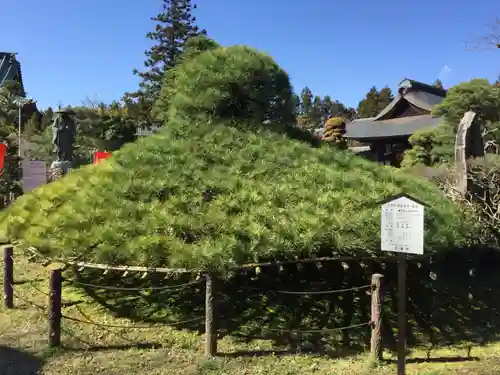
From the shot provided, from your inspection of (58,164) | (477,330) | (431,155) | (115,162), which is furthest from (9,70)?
(477,330)

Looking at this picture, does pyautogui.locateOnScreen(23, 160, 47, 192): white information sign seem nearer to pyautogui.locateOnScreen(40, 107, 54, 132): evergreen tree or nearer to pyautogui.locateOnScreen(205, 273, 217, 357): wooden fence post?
pyautogui.locateOnScreen(205, 273, 217, 357): wooden fence post

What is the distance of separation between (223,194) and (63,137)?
760cm

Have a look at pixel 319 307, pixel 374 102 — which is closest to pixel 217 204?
pixel 319 307

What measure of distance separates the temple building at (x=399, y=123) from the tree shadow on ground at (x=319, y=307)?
1530 centimetres

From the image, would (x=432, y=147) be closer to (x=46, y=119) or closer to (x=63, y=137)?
(x=63, y=137)

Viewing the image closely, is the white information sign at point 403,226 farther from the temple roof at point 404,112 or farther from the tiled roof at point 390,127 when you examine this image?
the temple roof at point 404,112

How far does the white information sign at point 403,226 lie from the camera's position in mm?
3249

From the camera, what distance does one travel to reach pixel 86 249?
14.2ft

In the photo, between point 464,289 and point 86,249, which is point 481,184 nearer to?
point 464,289

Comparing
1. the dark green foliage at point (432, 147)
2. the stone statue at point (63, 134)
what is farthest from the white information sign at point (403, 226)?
the dark green foliage at point (432, 147)

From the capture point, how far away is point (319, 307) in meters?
4.88

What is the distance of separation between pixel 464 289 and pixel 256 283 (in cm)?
290

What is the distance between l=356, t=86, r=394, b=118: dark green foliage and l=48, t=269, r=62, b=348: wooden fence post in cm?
4535

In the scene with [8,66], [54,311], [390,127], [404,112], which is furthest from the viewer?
[8,66]
